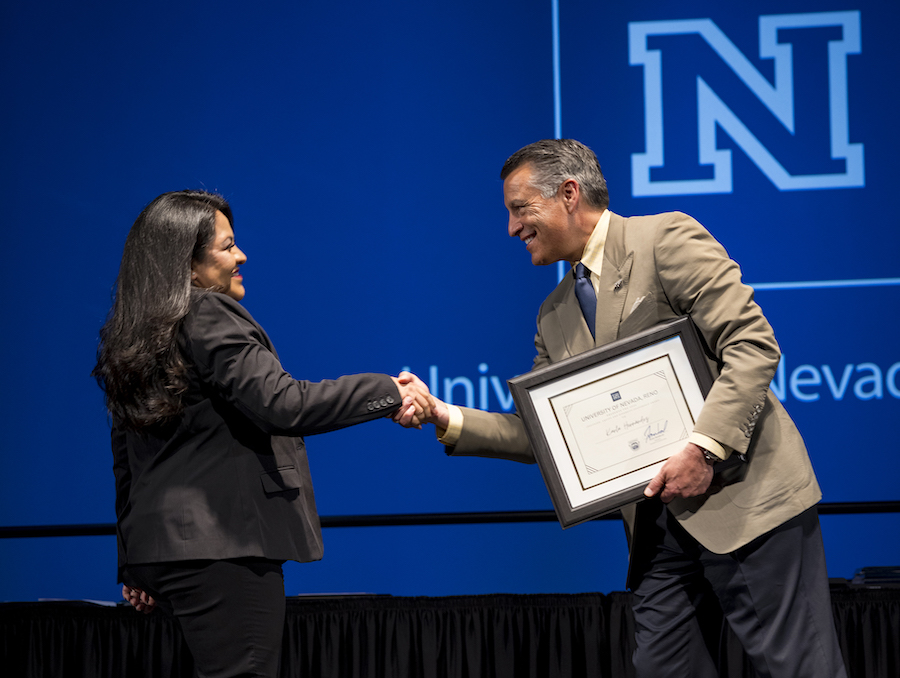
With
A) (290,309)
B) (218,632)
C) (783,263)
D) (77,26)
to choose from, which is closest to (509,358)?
(290,309)

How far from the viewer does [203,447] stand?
155cm

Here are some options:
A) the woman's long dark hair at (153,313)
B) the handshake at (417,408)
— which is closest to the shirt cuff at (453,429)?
the handshake at (417,408)

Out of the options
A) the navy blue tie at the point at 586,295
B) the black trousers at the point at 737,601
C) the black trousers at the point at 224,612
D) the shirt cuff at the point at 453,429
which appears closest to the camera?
the black trousers at the point at 224,612

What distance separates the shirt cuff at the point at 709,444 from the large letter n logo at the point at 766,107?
1.51 m

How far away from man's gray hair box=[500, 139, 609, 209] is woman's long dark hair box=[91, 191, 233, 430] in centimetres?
76

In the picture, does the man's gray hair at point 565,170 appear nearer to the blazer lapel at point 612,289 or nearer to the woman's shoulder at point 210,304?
→ the blazer lapel at point 612,289

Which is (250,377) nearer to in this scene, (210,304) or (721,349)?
(210,304)

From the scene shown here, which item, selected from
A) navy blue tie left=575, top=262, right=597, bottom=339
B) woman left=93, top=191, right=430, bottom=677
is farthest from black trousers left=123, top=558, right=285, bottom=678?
navy blue tie left=575, top=262, right=597, bottom=339

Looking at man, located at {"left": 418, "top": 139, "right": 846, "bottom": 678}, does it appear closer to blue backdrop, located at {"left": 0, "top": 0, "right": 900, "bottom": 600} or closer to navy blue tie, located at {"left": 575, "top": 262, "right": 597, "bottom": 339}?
navy blue tie, located at {"left": 575, "top": 262, "right": 597, "bottom": 339}

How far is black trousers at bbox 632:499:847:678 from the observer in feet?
5.27

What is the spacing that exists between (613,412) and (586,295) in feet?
1.01

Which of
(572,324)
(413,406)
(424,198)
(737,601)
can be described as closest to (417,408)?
(413,406)

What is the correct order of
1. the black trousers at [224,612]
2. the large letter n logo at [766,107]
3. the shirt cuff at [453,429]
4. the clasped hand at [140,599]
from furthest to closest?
1. the large letter n logo at [766,107]
2. the shirt cuff at [453,429]
3. the clasped hand at [140,599]
4. the black trousers at [224,612]

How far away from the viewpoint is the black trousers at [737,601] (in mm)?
1606
